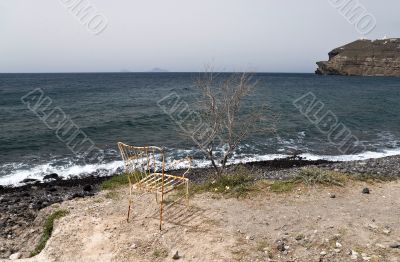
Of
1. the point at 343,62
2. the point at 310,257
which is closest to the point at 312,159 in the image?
the point at 310,257

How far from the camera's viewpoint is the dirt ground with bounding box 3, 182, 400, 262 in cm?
771

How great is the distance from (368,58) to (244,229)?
140 m

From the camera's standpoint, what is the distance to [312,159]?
23.5 metres

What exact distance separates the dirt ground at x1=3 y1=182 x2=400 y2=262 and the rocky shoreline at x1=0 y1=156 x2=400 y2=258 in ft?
7.02

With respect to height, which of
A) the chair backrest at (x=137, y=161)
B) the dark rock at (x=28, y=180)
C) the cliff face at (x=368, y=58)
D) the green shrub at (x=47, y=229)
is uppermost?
the cliff face at (x=368, y=58)

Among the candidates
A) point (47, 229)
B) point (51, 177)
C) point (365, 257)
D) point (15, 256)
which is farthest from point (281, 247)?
point (51, 177)

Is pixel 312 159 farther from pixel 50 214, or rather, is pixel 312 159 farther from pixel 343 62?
pixel 343 62

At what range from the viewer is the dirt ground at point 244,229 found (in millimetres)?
7715

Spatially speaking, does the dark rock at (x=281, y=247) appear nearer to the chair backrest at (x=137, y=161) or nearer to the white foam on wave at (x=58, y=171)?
the chair backrest at (x=137, y=161)

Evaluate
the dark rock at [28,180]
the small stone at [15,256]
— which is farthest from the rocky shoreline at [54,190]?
the small stone at [15,256]

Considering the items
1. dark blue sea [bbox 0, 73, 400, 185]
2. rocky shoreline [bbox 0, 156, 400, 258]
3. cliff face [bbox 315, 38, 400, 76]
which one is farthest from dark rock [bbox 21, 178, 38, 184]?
cliff face [bbox 315, 38, 400, 76]

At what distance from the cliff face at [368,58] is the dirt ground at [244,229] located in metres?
134

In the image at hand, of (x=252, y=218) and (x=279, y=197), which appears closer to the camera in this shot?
(x=252, y=218)

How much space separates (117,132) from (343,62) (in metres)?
125
